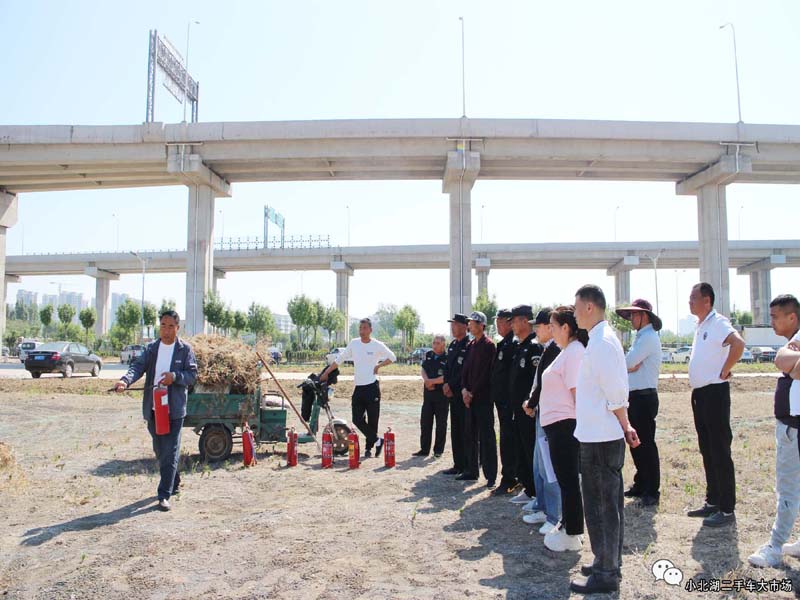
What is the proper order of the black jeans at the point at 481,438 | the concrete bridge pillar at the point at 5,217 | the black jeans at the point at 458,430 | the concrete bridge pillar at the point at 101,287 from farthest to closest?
the concrete bridge pillar at the point at 101,287, the concrete bridge pillar at the point at 5,217, the black jeans at the point at 458,430, the black jeans at the point at 481,438

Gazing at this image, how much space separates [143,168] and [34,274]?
1907 inches

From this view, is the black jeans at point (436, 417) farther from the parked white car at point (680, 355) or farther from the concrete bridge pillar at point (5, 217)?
the parked white car at point (680, 355)

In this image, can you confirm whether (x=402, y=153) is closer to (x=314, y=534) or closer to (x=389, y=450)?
(x=389, y=450)

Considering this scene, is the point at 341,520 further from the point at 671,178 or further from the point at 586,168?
the point at 671,178

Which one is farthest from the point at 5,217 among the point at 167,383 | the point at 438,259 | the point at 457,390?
the point at 438,259

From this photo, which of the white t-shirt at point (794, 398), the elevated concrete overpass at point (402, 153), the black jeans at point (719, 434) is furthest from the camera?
the elevated concrete overpass at point (402, 153)

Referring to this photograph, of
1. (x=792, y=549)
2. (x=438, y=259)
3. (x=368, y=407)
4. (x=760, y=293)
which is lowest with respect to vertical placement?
(x=792, y=549)

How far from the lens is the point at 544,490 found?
17.3ft

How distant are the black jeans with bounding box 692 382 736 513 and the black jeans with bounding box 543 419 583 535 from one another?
1.40 m

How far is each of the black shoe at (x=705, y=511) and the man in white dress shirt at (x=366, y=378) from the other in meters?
4.33

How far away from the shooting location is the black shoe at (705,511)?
5.46 m

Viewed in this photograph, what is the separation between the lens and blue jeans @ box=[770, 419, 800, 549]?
13.8 ft

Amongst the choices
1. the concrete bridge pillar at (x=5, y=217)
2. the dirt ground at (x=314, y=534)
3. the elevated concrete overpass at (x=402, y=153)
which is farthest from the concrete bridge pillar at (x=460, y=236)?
the concrete bridge pillar at (x=5, y=217)

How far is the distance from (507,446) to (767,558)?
2.87m
